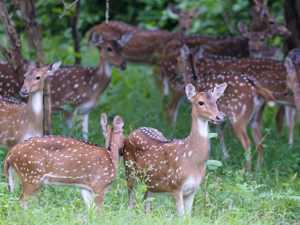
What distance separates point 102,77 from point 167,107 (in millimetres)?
1218

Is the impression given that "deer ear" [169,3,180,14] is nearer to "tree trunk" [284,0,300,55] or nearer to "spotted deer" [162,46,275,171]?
"tree trunk" [284,0,300,55]

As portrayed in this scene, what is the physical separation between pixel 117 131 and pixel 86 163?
51 centimetres

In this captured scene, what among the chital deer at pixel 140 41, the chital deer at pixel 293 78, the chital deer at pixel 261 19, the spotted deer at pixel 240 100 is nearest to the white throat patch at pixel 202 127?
the spotted deer at pixel 240 100

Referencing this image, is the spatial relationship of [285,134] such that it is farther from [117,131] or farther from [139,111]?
[117,131]

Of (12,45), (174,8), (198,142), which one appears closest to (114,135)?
(198,142)

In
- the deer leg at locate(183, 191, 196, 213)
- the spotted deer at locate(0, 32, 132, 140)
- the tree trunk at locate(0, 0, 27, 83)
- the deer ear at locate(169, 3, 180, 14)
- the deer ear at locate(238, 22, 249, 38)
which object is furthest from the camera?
the deer ear at locate(169, 3, 180, 14)

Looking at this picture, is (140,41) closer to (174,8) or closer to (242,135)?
(174,8)

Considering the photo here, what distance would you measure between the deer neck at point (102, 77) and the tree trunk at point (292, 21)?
2.98 meters

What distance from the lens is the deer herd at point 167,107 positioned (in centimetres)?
→ 558

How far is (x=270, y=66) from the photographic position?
8594 mm

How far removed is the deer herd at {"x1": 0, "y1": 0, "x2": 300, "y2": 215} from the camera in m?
5.58

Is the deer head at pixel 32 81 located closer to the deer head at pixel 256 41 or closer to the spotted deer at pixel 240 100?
the spotted deer at pixel 240 100

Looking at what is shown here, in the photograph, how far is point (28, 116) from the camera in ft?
22.6

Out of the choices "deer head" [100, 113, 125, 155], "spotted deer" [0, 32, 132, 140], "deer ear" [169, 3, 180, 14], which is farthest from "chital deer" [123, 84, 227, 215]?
"deer ear" [169, 3, 180, 14]
